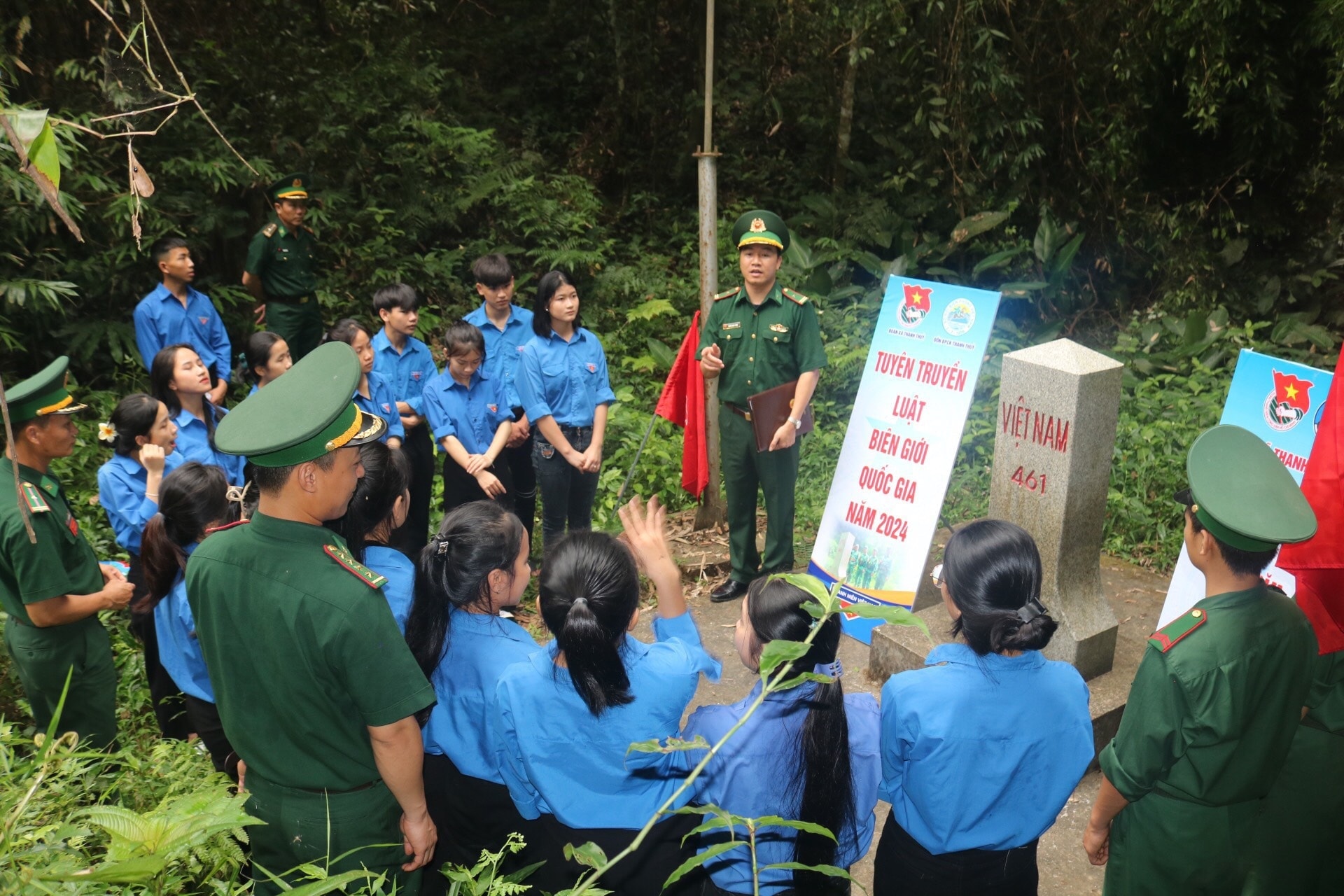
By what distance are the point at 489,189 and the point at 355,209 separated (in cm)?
126

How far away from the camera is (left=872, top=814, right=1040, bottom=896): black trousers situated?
226 cm

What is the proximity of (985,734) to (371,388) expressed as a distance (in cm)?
356

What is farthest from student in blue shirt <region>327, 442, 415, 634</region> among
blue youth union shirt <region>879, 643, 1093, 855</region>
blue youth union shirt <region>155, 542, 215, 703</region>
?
blue youth union shirt <region>879, 643, 1093, 855</region>

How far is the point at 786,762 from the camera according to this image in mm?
2043

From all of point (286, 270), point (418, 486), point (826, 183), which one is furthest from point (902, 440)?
point (826, 183)

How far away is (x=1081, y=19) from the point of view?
8.50 metres

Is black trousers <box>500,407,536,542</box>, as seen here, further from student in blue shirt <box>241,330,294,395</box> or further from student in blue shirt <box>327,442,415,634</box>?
student in blue shirt <box>327,442,415,634</box>

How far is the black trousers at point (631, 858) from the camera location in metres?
2.20

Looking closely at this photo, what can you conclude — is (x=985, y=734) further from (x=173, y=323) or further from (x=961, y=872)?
(x=173, y=323)

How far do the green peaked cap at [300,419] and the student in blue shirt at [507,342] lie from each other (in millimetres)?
2573

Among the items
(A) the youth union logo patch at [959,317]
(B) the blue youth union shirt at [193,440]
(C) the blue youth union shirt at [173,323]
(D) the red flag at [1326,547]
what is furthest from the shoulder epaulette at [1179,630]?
(C) the blue youth union shirt at [173,323]

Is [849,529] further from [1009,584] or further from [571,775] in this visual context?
[571,775]

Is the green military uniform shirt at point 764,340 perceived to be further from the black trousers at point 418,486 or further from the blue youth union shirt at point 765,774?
the blue youth union shirt at point 765,774

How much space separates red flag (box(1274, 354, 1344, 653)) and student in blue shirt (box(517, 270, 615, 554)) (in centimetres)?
304
